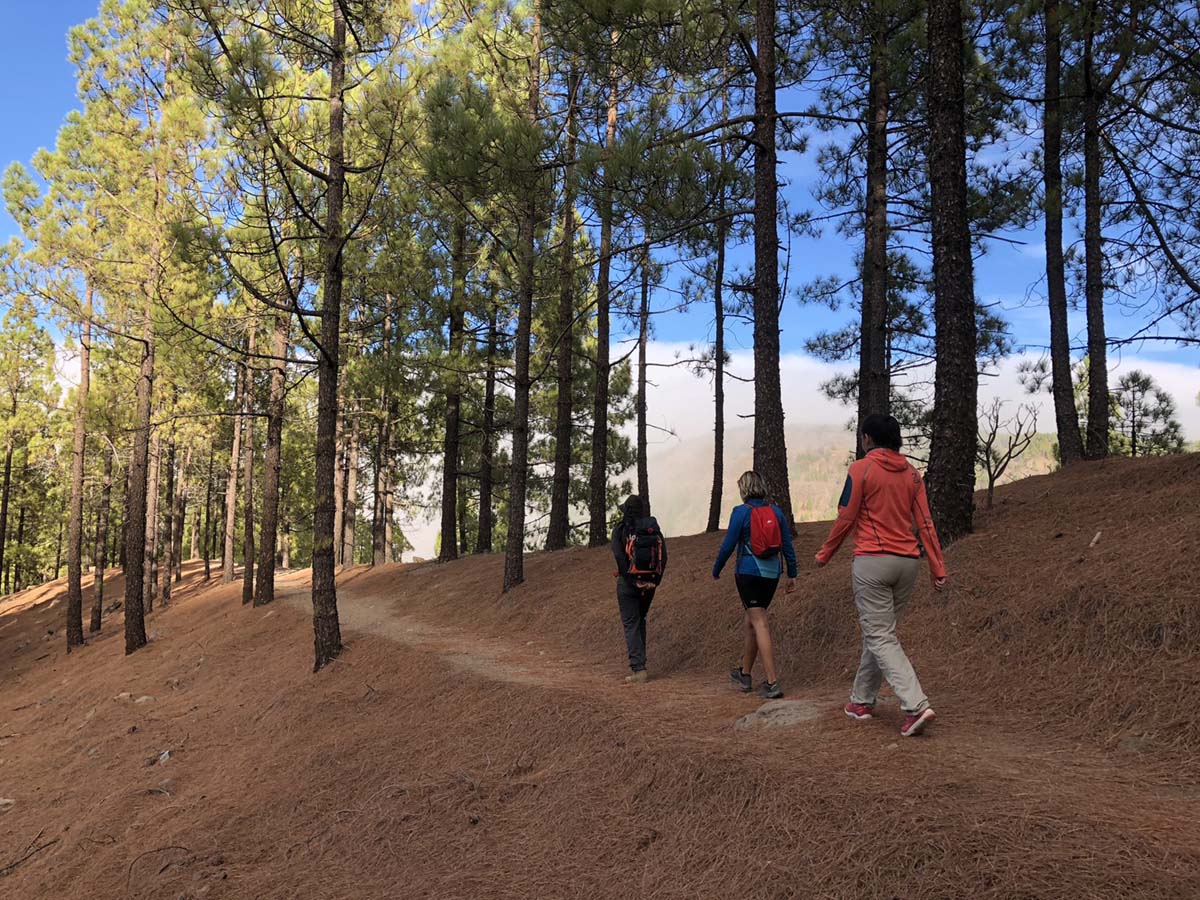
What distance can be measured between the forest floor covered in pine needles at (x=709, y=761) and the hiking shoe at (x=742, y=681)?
0.49 feet

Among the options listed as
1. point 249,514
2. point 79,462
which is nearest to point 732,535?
point 249,514

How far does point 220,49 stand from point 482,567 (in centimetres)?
1136

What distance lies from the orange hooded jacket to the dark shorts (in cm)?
118

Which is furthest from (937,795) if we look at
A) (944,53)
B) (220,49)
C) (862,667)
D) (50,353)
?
(50,353)

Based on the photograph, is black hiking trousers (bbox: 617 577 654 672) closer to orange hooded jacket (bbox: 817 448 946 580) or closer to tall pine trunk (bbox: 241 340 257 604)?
orange hooded jacket (bbox: 817 448 946 580)

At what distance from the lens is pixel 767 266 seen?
962cm

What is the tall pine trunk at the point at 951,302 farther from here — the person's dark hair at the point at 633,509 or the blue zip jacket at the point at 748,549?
the person's dark hair at the point at 633,509

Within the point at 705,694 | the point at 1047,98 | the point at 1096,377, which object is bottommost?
the point at 705,694

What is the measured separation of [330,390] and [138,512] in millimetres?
9865

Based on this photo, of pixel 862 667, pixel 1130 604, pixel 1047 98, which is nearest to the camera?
pixel 862 667

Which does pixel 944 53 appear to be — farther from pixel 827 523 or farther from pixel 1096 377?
pixel 827 523

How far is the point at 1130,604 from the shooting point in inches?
198

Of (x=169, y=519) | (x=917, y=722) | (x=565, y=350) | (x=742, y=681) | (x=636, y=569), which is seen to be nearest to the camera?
(x=917, y=722)

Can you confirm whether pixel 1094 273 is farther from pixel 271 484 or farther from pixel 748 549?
pixel 271 484
